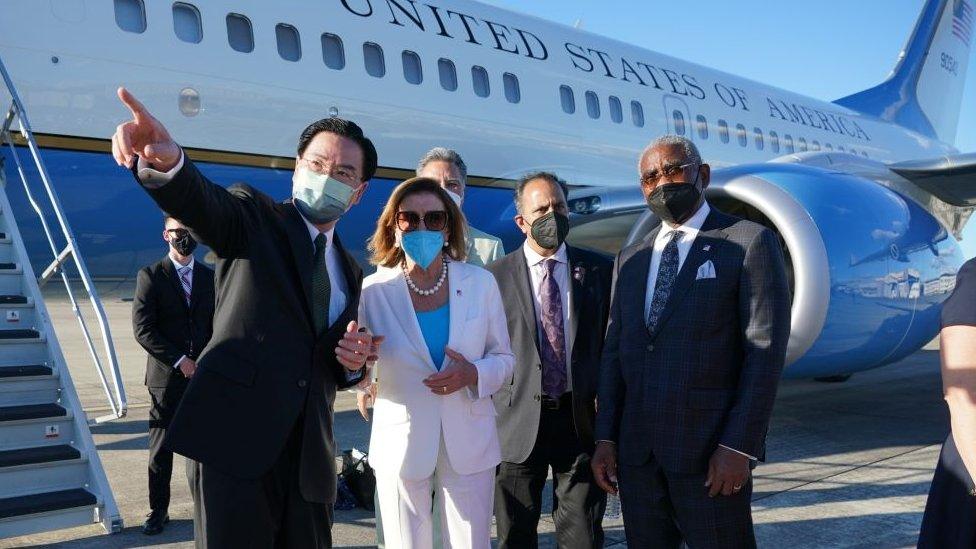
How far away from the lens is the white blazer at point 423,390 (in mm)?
2082

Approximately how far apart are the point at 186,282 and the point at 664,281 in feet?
8.91

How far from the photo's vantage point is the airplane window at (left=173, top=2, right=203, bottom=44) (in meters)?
4.91

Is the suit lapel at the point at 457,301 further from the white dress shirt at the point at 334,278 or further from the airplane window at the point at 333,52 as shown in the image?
the airplane window at the point at 333,52

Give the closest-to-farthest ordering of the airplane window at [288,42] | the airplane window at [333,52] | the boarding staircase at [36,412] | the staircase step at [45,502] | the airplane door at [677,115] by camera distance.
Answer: the staircase step at [45,502]
the boarding staircase at [36,412]
the airplane window at [288,42]
the airplane window at [333,52]
the airplane door at [677,115]

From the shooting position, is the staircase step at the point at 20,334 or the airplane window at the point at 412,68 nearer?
the staircase step at the point at 20,334

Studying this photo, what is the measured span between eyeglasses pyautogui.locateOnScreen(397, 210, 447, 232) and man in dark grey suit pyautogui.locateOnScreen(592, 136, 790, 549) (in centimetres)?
59

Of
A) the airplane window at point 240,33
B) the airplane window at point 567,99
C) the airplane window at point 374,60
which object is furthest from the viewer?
the airplane window at point 567,99

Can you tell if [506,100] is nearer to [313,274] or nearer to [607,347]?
[607,347]

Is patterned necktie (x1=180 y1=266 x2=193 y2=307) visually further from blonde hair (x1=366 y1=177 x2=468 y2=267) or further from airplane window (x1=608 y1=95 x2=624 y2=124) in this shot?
airplane window (x1=608 y1=95 x2=624 y2=124)

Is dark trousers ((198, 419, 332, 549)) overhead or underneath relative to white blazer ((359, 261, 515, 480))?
underneath

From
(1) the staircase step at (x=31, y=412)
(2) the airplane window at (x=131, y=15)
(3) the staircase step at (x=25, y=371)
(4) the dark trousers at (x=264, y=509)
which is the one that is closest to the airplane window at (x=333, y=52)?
(2) the airplane window at (x=131, y=15)

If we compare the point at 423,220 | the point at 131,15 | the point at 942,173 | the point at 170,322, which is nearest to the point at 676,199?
the point at 423,220

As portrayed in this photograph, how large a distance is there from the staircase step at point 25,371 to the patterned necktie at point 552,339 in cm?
232

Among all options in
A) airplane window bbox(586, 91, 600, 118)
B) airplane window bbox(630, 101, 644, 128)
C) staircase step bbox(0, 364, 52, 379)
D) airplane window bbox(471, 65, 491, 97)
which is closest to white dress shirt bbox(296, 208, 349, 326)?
staircase step bbox(0, 364, 52, 379)
